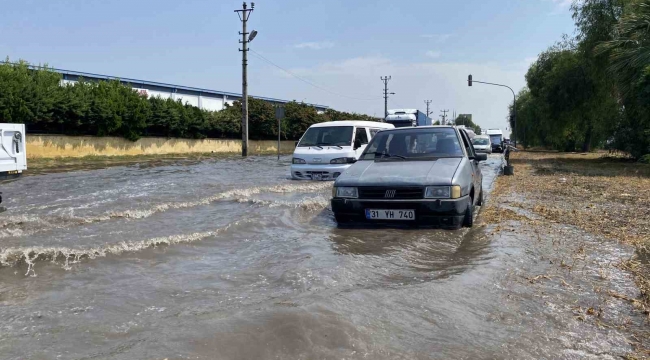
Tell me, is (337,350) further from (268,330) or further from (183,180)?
(183,180)

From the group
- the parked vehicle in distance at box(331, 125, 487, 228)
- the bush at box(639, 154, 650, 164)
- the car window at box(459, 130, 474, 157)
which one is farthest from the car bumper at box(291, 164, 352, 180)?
the bush at box(639, 154, 650, 164)

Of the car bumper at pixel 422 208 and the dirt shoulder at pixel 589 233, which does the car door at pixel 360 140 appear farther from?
the car bumper at pixel 422 208

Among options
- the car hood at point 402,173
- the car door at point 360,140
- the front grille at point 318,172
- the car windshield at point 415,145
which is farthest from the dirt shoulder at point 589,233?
the front grille at point 318,172

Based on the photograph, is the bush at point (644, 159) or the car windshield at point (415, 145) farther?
A: the bush at point (644, 159)

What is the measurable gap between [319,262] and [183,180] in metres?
9.31

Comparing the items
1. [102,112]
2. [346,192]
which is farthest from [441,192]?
[102,112]

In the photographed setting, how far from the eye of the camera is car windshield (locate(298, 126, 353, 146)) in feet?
43.1

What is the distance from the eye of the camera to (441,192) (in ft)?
20.3

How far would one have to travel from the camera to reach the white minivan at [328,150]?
1255 centimetres

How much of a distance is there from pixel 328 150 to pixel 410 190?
6.66 meters

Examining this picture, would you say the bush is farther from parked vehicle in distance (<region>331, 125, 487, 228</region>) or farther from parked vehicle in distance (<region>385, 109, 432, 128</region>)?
parked vehicle in distance (<region>331, 125, 487, 228</region>)

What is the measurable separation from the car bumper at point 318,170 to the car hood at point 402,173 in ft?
16.4

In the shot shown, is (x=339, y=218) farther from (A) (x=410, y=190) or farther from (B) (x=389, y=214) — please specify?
(A) (x=410, y=190)

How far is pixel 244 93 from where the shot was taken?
31.4 meters
